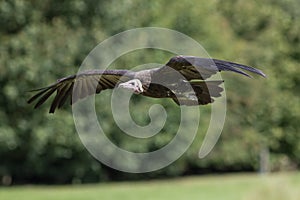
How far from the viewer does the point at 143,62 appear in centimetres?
2561

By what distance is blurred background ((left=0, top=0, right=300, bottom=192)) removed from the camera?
77.5ft

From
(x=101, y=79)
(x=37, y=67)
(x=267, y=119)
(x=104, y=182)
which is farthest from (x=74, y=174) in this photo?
(x=101, y=79)

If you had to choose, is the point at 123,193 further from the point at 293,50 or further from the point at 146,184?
the point at 293,50

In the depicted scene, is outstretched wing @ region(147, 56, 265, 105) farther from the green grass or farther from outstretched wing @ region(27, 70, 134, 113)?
the green grass

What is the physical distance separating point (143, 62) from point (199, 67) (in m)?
19.6

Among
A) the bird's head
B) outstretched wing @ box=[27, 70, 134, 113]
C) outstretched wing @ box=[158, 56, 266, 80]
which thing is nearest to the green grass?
outstretched wing @ box=[27, 70, 134, 113]

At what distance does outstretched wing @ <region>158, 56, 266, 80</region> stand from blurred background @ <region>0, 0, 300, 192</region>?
17138 millimetres

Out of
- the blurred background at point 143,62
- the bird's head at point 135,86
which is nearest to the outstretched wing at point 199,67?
the bird's head at point 135,86


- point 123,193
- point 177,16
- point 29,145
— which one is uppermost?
point 177,16

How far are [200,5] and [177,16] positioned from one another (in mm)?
1491

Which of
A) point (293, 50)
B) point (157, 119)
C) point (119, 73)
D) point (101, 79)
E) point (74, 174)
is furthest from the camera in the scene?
point (293, 50)

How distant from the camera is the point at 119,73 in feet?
22.2

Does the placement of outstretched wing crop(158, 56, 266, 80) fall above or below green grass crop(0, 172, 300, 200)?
above

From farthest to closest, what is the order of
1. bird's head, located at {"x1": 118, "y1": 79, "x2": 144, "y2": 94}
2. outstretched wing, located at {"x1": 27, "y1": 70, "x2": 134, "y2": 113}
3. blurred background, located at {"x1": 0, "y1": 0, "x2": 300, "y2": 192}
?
blurred background, located at {"x1": 0, "y1": 0, "x2": 300, "y2": 192}
outstretched wing, located at {"x1": 27, "y1": 70, "x2": 134, "y2": 113}
bird's head, located at {"x1": 118, "y1": 79, "x2": 144, "y2": 94}
